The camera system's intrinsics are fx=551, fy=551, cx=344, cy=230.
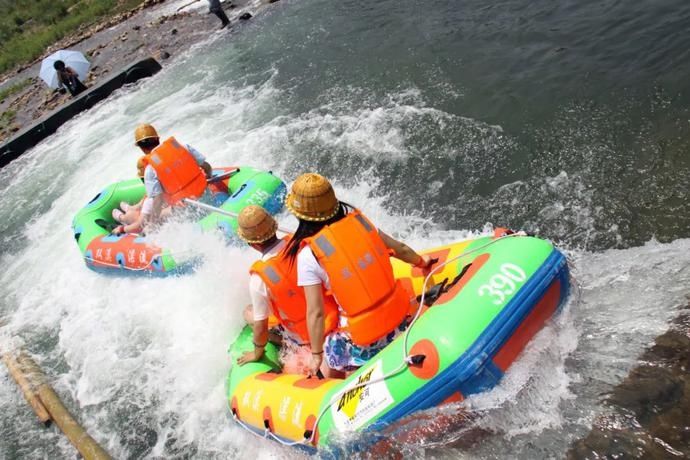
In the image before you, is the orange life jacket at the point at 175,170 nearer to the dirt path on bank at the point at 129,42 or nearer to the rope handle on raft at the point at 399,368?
the rope handle on raft at the point at 399,368

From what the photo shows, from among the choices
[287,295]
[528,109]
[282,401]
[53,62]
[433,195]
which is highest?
[53,62]

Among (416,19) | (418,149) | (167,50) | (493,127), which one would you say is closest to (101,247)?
(418,149)

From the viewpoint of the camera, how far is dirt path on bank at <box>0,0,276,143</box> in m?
14.7

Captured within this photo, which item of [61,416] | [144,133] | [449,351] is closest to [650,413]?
[449,351]

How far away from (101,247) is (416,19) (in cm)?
712

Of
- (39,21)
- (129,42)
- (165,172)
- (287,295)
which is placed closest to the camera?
(287,295)

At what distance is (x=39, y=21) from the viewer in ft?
78.5

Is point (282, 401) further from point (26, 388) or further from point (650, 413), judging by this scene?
Result: point (26, 388)

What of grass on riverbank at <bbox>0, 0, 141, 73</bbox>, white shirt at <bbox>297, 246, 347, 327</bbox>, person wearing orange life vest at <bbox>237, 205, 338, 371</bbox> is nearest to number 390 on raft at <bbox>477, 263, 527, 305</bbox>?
white shirt at <bbox>297, 246, 347, 327</bbox>

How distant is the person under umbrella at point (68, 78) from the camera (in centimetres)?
1227

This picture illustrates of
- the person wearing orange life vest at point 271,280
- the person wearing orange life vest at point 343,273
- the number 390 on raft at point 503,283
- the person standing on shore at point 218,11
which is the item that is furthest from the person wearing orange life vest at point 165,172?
the person standing on shore at point 218,11

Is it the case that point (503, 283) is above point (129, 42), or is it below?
below

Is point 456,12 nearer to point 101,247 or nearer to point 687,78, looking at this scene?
point 687,78

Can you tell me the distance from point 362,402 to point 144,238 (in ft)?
13.7
